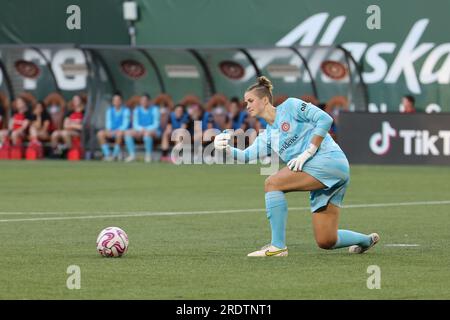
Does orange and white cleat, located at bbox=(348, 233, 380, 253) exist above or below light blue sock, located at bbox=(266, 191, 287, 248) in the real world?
below

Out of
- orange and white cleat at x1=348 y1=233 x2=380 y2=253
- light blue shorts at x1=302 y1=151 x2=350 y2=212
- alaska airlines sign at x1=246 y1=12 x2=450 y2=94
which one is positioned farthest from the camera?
alaska airlines sign at x1=246 y1=12 x2=450 y2=94

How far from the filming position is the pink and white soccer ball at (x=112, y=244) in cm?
1287

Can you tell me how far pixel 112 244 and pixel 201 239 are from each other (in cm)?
237

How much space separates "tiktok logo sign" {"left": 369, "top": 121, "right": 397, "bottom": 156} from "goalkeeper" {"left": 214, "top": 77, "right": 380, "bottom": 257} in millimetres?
17750

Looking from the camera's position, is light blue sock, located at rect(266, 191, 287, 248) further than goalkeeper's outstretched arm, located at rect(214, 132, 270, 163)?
No

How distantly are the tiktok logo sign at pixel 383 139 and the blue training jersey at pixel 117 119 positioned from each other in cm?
677

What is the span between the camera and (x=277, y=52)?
35531 millimetres

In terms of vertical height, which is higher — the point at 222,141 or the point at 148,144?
the point at 148,144

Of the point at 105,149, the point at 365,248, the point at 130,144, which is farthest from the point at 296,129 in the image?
the point at 105,149

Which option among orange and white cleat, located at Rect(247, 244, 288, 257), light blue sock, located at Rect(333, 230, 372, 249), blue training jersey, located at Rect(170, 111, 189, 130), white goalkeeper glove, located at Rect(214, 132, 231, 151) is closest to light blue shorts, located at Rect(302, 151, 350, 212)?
light blue sock, located at Rect(333, 230, 372, 249)

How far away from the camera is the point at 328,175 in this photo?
12969 millimetres

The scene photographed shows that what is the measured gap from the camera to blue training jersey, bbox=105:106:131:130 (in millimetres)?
33500

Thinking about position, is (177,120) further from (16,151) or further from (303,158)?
(303,158)

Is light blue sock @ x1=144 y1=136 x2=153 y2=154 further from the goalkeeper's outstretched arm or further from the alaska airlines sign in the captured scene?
the goalkeeper's outstretched arm
